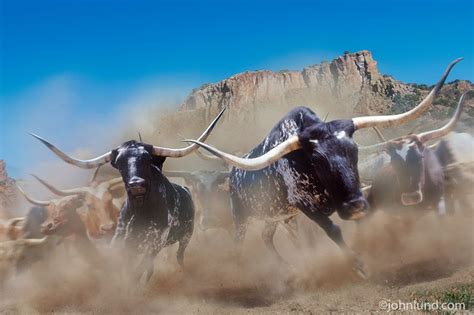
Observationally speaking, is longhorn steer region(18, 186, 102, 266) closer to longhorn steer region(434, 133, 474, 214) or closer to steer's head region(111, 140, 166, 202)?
steer's head region(111, 140, 166, 202)

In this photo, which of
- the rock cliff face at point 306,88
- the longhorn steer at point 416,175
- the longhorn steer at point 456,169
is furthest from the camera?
the rock cliff face at point 306,88

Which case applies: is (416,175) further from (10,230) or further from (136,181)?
(10,230)

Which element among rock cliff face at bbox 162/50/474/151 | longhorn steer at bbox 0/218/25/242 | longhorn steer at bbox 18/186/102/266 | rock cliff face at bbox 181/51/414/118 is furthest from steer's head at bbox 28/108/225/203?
rock cliff face at bbox 181/51/414/118

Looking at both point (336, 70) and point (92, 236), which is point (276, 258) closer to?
point (92, 236)

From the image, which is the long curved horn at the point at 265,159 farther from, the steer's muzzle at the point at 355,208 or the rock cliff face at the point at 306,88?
the rock cliff face at the point at 306,88

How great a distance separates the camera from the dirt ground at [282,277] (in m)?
6.27

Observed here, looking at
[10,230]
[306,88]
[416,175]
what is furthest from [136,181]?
[306,88]

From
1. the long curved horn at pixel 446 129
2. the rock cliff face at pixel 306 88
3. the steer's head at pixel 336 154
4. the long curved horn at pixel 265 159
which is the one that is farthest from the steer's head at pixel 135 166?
the rock cliff face at pixel 306 88

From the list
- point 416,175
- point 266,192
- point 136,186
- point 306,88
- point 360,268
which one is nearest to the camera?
point 360,268

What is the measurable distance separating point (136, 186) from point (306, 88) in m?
84.0

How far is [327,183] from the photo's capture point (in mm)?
5809

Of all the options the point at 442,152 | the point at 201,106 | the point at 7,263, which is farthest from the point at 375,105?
the point at 7,263

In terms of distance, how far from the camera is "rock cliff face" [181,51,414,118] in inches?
3022

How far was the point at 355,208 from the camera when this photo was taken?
5.40 metres
